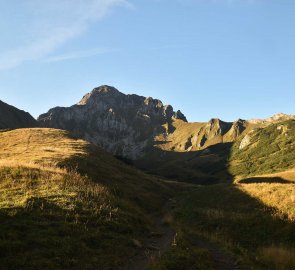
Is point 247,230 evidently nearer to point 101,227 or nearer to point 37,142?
point 101,227

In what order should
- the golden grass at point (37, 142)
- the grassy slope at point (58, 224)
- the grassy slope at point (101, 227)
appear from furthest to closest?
the golden grass at point (37, 142), the grassy slope at point (101, 227), the grassy slope at point (58, 224)

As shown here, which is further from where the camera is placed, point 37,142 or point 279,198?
point 37,142

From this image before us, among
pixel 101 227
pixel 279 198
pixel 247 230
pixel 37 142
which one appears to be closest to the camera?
pixel 101 227

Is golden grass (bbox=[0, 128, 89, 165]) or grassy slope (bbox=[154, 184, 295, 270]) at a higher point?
golden grass (bbox=[0, 128, 89, 165])

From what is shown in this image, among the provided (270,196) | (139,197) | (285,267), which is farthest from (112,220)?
(139,197)

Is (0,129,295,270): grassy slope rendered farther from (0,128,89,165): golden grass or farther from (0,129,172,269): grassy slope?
(0,128,89,165): golden grass

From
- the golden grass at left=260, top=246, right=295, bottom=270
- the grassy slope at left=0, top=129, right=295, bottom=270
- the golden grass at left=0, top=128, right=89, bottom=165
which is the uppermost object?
the golden grass at left=0, top=128, right=89, bottom=165

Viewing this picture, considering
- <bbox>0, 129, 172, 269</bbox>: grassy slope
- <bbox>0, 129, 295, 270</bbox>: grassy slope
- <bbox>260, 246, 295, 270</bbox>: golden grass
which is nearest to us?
<bbox>0, 129, 172, 269</bbox>: grassy slope

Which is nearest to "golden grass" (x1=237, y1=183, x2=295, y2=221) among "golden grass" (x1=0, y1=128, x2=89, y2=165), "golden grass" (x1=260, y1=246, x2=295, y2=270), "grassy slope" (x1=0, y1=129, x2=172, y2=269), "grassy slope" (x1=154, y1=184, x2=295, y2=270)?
"grassy slope" (x1=154, y1=184, x2=295, y2=270)

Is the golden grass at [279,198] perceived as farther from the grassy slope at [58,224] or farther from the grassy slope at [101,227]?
the grassy slope at [58,224]

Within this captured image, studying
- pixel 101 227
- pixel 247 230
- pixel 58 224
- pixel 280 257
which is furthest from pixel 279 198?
pixel 58 224

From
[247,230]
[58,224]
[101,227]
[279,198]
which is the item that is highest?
[279,198]

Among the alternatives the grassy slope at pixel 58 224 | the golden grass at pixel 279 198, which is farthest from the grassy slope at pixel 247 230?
the grassy slope at pixel 58 224

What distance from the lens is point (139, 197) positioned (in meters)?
48.9
